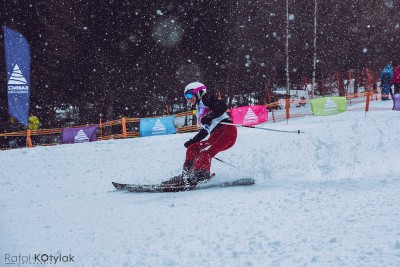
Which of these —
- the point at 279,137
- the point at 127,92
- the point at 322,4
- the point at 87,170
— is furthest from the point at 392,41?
the point at 87,170

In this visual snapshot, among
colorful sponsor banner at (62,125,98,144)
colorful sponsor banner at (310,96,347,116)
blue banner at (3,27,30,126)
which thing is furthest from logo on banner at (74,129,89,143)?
colorful sponsor banner at (310,96,347,116)

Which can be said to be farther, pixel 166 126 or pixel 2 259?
pixel 166 126

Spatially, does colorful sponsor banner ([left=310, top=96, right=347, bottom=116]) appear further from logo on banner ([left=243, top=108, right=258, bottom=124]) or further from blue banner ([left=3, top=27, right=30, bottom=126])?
blue banner ([left=3, top=27, right=30, bottom=126])

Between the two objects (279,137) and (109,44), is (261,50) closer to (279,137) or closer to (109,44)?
(109,44)

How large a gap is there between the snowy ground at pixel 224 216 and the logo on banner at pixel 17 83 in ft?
22.1

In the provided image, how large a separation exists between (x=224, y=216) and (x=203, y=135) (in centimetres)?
251

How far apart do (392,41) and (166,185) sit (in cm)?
3343

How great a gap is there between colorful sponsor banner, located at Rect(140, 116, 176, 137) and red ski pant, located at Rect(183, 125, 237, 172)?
9.94 metres

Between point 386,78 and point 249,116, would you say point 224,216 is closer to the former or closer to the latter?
point 249,116

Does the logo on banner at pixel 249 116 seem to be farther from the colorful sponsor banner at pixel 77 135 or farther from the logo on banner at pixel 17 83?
the logo on banner at pixel 17 83

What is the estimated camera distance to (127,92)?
67.7ft

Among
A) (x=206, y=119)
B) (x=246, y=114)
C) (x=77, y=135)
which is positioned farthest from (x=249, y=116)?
(x=206, y=119)

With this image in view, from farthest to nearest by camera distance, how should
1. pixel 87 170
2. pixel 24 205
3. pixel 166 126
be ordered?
pixel 166 126, pixel 87 170, pixel 24 205

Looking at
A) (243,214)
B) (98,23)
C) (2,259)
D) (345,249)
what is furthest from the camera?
(98,23)
